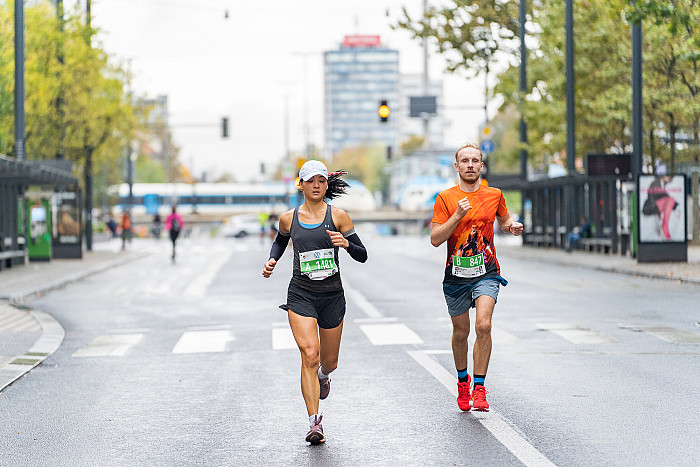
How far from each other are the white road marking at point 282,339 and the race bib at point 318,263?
15.8 feet

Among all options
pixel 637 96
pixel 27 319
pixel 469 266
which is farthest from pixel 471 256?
pixel 637 96

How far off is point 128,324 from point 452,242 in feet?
28.5

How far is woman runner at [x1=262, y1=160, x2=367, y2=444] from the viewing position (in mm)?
7285

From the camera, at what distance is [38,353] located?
1223 cm

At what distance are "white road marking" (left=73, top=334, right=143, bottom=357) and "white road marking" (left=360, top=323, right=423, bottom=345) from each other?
282 cm

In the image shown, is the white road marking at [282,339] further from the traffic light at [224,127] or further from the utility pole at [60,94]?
the traffic light at [224,127]

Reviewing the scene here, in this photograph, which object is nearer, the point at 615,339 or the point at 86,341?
the point at 615,339

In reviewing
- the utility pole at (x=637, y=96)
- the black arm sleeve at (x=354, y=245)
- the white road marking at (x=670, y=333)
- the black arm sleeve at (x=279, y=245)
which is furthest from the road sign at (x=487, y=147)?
the black arm sleeve at (x=354, y=245)

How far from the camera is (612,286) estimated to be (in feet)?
71.5

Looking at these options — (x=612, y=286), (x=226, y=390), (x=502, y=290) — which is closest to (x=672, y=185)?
(x=612, y=286)

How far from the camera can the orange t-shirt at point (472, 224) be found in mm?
7988

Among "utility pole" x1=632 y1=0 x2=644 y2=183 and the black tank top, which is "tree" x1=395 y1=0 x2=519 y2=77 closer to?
"utility pole" x1=632 y1=0 x2=644 y2=183

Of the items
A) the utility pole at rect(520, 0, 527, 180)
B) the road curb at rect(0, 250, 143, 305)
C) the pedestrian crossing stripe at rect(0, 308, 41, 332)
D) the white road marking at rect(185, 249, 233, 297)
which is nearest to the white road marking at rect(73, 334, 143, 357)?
the pedestrian crossing stripe at rect(0, 308, 41, 332)

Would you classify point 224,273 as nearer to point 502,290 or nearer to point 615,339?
point 502,290
